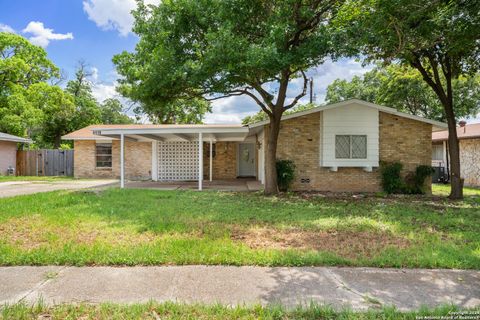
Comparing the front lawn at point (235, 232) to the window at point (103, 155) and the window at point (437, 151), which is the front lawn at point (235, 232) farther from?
the window at point (437, 151)

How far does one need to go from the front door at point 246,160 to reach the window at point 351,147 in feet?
24.6

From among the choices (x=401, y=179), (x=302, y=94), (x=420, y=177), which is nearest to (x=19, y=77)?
(x=302, y=94)

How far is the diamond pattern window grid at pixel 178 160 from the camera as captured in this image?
17281mm

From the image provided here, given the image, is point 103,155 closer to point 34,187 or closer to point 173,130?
point 34,187

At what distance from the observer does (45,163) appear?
20016 mm

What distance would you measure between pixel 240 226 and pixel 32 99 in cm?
2584

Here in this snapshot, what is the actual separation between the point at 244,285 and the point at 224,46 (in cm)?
669

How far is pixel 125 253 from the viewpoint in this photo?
435cm

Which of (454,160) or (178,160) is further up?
(178,160)

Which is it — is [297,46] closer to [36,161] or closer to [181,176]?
[181,176]

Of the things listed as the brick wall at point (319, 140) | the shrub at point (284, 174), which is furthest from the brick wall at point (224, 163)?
the shrub at point (284, 174)

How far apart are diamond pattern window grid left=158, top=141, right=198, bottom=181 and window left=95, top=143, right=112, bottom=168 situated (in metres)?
3.24

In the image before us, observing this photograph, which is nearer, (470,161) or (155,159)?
(470,161)

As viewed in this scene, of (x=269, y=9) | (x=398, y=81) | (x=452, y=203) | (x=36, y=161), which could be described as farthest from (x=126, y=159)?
(x=398, y=81)
